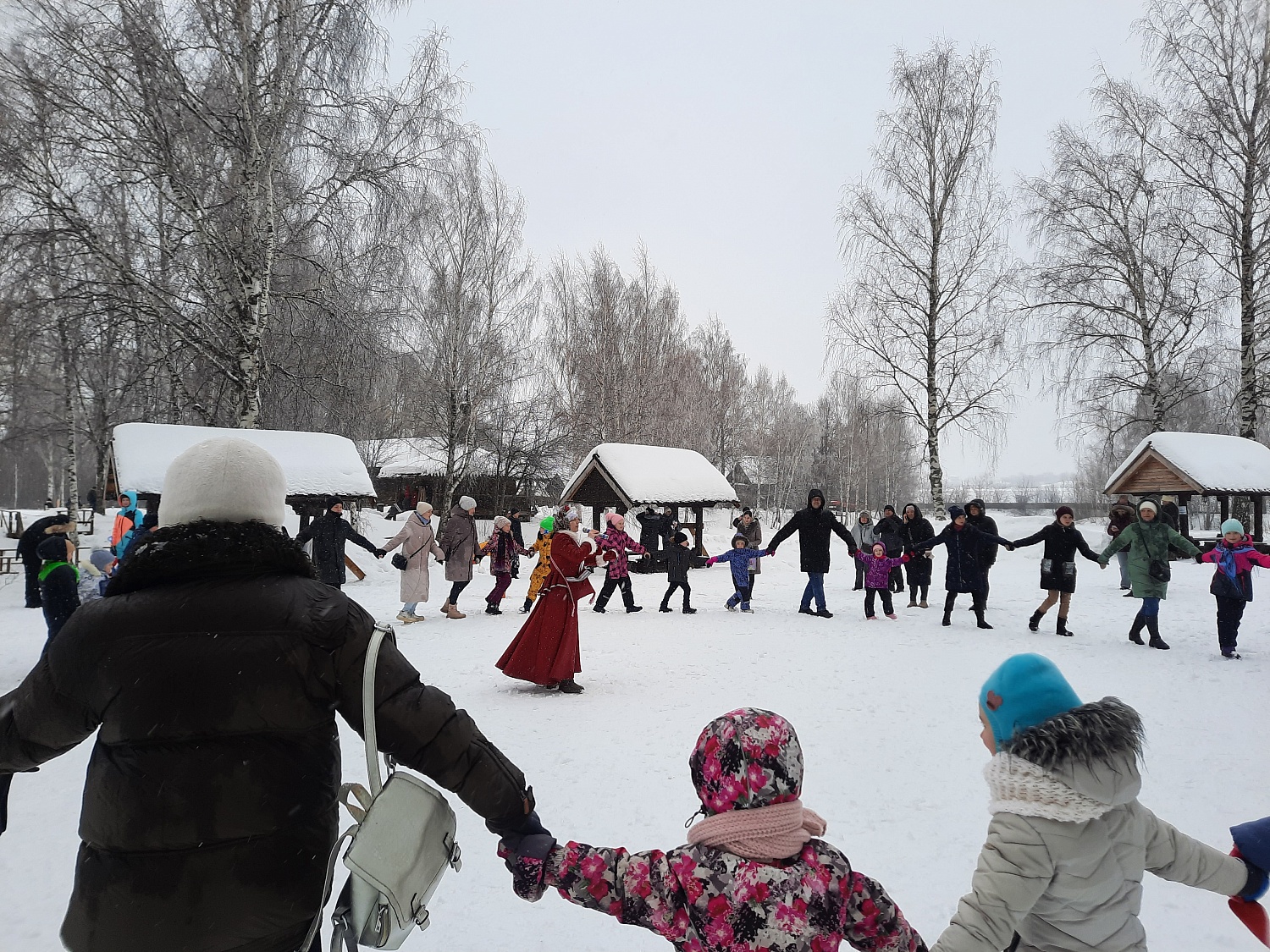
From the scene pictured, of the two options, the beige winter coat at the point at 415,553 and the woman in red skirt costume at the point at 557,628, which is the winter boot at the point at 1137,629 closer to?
the woman in red skirt costume at the point at 557,628

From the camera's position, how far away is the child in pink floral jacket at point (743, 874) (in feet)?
5.72

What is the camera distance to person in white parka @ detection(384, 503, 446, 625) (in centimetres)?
1155

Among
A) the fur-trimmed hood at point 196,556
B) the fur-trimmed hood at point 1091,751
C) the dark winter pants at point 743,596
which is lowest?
the dark winter pants at point 743,596

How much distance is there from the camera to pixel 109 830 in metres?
1.57

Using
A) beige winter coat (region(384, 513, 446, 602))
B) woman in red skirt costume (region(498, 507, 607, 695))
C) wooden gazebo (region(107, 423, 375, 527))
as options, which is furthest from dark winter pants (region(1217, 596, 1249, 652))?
wooden gazebo (region(107, 423, 375, 527))

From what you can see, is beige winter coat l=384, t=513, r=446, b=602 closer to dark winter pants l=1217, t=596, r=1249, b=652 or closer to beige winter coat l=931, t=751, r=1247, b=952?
dark winter pants l=1217, t=596, r=1249, b=652

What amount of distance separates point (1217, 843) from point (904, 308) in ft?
61.9

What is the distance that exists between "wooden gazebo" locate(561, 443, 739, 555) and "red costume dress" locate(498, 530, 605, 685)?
11.6m

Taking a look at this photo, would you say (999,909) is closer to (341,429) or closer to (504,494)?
Answer: (341,429)

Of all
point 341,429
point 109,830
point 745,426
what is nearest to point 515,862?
point 109,830

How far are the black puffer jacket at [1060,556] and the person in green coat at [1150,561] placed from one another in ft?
2.31

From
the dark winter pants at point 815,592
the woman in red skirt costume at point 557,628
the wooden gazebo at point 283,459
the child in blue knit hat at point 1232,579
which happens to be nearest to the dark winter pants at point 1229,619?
the child in blue knit hat at point 1232,579

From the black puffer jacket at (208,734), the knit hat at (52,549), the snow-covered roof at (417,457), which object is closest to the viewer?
the black puffer jacket at (208,734)

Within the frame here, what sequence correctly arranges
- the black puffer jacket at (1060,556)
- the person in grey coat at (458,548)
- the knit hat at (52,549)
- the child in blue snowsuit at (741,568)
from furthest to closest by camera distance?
1. the child in blue snowsuit at (741,568)
2. the person in grey coat at (458,548)
3. the black puffer jacket at (1060,556)
4. the knit hat at (52,549)
